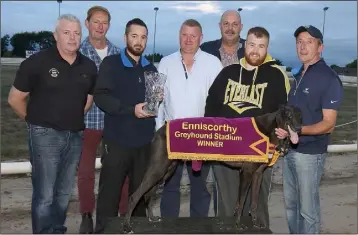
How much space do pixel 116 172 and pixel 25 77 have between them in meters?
1.19

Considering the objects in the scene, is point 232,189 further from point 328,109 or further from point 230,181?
point 328,109

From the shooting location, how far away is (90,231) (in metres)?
5.31

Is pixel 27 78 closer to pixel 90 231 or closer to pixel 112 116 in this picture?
pixel 112 116

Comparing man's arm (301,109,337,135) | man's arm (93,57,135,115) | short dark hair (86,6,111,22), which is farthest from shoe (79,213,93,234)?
man's arm (301,109,337,135)

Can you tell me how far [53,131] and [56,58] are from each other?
0.65 m

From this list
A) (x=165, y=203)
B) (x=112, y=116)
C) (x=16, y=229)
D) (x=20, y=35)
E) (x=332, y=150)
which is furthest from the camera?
(x=20, y=35)

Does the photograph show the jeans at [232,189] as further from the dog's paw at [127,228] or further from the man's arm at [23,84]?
the man's arm at [23,84]

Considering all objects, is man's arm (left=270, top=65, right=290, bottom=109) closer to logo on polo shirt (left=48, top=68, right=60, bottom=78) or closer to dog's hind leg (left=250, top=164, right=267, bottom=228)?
dog's hind leg (left=250, top=164, right=267, bottom=228)

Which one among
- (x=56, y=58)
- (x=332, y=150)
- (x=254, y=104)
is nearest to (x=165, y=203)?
(x=254, y=104)

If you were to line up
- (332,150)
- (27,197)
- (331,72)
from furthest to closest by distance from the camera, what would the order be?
1. (332,150)
2. (27,197)
3. (331,72)

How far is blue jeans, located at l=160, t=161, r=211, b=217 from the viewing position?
501 cm

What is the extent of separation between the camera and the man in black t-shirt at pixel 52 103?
13.7 feet

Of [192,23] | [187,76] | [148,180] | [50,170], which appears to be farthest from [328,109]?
[50,170]

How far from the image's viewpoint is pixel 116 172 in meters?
4.49
